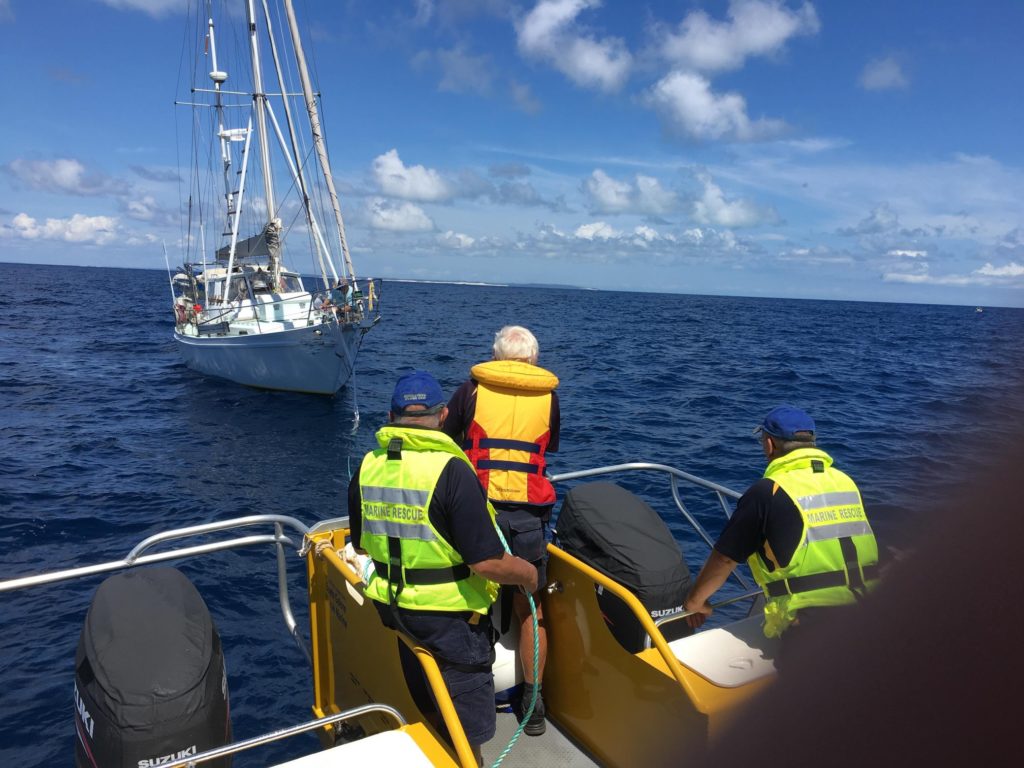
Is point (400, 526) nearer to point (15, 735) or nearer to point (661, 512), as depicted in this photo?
point (15, 735)

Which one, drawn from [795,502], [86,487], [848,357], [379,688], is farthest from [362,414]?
[848,357]

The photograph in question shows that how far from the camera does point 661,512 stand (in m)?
10.5

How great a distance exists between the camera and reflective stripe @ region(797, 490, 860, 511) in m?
2.83

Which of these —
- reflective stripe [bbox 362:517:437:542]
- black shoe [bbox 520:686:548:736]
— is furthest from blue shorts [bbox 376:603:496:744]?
black shoe [bbox 520:686:548:736]

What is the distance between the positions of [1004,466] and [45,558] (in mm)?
11261

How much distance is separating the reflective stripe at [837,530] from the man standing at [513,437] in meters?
1.27

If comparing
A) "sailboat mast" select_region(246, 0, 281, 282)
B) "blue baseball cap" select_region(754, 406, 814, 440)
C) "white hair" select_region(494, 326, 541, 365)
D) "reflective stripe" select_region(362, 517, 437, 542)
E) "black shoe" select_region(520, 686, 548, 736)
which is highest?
"sailboat mast" select_region(246, 0, 281, 282)

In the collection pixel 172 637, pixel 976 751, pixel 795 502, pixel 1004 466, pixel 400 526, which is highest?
pixel 1004 466

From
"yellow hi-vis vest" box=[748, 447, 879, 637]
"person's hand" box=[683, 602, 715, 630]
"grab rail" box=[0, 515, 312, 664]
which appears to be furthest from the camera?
"person's hand" box=[683, 602, 715, 630]

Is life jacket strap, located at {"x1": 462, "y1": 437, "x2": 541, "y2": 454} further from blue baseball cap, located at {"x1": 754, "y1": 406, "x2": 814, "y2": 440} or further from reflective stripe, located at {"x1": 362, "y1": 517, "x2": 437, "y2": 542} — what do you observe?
blue baseball cap, located at {"x1": 754, "y1": 406, "x2": 814, "y2": 440}

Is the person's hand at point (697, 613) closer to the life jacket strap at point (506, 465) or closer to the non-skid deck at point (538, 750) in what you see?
the non-skid deck at point (538, 750)

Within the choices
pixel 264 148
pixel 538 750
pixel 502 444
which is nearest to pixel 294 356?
pixel 264 148

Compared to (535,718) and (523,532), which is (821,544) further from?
(535,718)

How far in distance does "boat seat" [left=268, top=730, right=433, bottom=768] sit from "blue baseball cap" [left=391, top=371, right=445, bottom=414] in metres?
1.25
